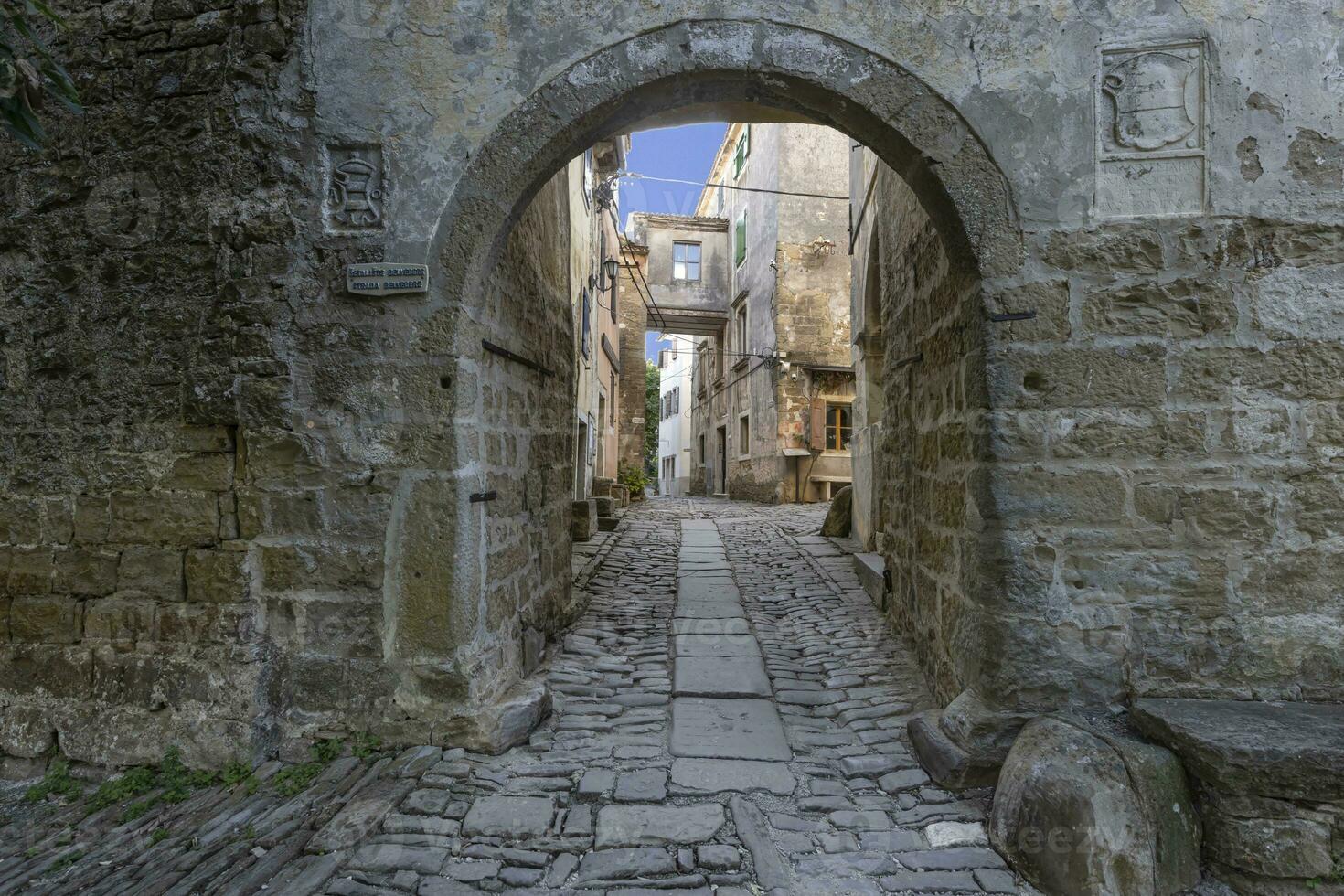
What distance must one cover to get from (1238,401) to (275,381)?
3.53 metres

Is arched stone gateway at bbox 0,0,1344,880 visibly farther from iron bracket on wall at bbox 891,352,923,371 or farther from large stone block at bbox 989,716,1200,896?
iron bracket on wall at bbox 891,352,923,371

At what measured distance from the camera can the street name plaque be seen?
9.00 ft

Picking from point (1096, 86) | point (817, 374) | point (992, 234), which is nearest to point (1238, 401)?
point (992, 234)

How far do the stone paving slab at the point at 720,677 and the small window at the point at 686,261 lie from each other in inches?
658

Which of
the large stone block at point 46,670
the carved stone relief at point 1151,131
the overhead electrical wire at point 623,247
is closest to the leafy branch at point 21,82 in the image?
the large stone block at point 46,670

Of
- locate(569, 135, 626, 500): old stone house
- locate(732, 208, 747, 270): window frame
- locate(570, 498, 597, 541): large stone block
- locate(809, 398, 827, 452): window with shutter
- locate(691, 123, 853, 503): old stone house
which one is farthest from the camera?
locate(732, 208, 747, 270): window frame

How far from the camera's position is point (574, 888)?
2053 mm

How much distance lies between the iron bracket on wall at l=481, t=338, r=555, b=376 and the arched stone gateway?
0.06 m

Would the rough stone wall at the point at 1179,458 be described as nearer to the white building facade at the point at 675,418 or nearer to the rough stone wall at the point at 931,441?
the rough stone wall at the point at 931,441

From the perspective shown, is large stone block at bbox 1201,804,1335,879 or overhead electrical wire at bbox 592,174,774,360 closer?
large stone block at bbox 1201,804,1335,879

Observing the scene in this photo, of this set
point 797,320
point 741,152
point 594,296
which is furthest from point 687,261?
point 594,296

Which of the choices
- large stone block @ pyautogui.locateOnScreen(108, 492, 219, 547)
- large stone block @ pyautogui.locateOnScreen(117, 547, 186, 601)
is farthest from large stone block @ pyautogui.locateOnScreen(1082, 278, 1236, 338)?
large stone block @ pyautogui.locateOnScreen(117, 547, 186, 601)

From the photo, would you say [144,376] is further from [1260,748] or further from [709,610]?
[1260,748]

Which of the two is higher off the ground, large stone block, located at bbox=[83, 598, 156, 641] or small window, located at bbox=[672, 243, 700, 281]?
small window, located at bbox=[672, 243, 700, 281]
